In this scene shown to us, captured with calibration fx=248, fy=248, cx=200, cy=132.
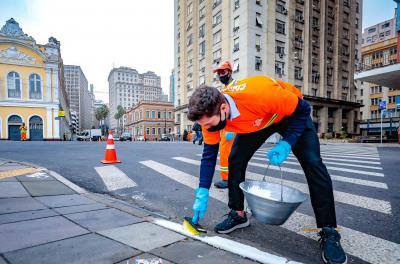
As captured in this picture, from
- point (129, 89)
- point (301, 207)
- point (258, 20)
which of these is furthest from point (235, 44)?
point (129, 89)

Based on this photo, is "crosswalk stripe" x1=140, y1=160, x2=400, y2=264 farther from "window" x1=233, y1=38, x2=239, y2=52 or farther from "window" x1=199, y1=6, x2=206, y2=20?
"window" x1=199, y1=6, x2=206, y2=20

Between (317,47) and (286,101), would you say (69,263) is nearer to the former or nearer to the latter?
(286,101)

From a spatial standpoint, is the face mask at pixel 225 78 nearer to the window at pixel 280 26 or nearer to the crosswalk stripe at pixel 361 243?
the crosswalk stripe at pixel 361 243

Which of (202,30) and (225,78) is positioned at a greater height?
(202,30)

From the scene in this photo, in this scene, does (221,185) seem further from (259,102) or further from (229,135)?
(259,102)

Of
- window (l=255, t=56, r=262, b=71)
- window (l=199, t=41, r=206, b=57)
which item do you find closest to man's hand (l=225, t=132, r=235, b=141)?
window (l=255, t=56, r=262, b=71)

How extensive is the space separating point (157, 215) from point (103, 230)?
24.0 inches

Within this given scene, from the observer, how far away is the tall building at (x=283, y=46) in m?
31.3

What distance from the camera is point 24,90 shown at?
108ft

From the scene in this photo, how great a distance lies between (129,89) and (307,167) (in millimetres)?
152678

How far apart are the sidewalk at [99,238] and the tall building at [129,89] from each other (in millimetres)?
143350

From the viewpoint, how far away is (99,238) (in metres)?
2.05

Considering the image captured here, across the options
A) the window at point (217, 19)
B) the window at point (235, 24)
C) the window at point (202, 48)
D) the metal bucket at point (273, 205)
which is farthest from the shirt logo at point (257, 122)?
the window at point (202, 48)

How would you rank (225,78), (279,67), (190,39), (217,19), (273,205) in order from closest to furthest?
(273,205) → (225,78) → (279,67) → (217,19) → (190,39)
